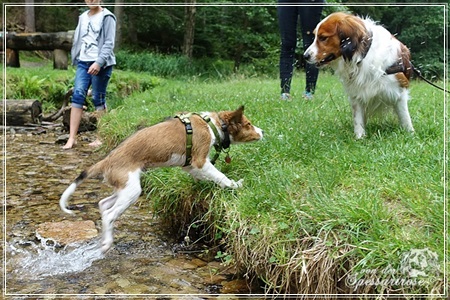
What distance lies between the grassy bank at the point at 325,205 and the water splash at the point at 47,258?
2.44 ft

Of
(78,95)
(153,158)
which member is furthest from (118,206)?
(78,95)

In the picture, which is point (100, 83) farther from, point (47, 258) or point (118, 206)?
point (118, 206)

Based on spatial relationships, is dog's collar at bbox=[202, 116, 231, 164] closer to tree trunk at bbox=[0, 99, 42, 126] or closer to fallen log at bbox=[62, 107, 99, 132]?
fallen log at bbox=[62, 107, 99, 132]

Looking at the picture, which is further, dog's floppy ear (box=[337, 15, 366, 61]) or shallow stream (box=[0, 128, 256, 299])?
dog's floppy ear (box=[337, 15, 366, 61])

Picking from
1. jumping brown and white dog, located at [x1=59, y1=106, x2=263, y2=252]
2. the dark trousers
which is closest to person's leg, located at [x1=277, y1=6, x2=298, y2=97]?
the dark trousers

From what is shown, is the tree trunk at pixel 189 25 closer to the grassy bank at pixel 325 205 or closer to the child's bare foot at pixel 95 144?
the child's bare foot at pixel 95 144

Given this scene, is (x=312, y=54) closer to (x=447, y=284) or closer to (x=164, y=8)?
(x=447, y=284)

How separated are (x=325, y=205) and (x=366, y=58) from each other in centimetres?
182

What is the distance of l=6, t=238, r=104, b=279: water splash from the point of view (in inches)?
122

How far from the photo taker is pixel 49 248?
11.3ft

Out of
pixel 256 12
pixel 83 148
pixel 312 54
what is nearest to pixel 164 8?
pixel 256 12

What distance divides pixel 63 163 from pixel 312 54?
3.38 metres

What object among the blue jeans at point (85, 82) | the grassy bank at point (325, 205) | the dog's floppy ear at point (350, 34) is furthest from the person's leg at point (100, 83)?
the dog's floppy ear at point (350, 34)

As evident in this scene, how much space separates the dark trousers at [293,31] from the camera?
6.30m
